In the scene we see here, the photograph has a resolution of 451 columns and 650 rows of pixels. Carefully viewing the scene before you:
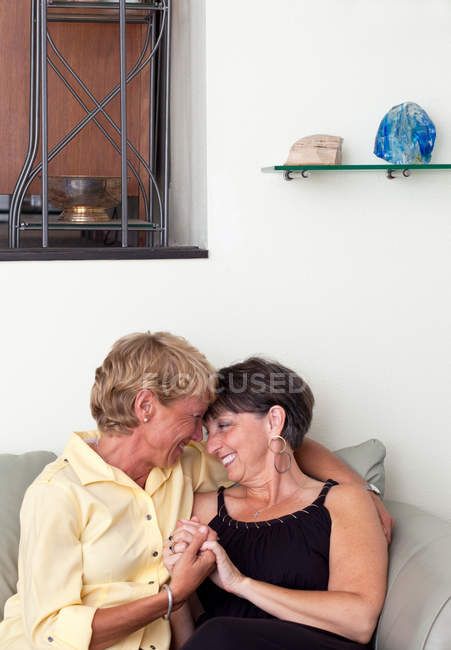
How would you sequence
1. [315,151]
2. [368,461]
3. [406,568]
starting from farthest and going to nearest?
1. [315,151]
2. [368,461]
3. [406,568]

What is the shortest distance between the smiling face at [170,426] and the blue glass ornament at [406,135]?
0.95 m

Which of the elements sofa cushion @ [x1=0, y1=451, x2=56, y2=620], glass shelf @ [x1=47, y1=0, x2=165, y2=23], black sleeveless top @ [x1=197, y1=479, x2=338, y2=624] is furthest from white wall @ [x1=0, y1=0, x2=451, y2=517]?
black sleeveless top @ [x1=197, y1=479, x2=338, y2=624]

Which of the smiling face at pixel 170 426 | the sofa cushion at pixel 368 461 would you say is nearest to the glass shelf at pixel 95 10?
the smiling face at pixel 170 426

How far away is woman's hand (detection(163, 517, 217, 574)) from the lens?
5.36ft

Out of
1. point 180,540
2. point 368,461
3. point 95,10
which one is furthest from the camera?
point 95,10

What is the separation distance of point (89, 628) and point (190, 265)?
105 cm

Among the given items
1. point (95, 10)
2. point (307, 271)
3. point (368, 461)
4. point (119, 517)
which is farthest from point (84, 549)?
point (95, 10)

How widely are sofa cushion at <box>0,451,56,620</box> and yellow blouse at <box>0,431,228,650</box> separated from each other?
0.07m

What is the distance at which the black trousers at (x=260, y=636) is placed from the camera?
151 cm

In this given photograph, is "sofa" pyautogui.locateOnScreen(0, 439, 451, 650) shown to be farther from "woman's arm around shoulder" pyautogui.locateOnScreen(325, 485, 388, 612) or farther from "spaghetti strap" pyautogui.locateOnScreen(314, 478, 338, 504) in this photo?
"spaghetti strap" pyautogui.locateOnScreen(314, 478, 338, 504)

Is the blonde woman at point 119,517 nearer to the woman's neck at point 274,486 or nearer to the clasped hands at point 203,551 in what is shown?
the clasped hands at point 203,551

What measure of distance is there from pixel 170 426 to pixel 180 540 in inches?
9.4

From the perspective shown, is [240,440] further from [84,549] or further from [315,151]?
[315,151]

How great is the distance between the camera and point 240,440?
71.8 inches
